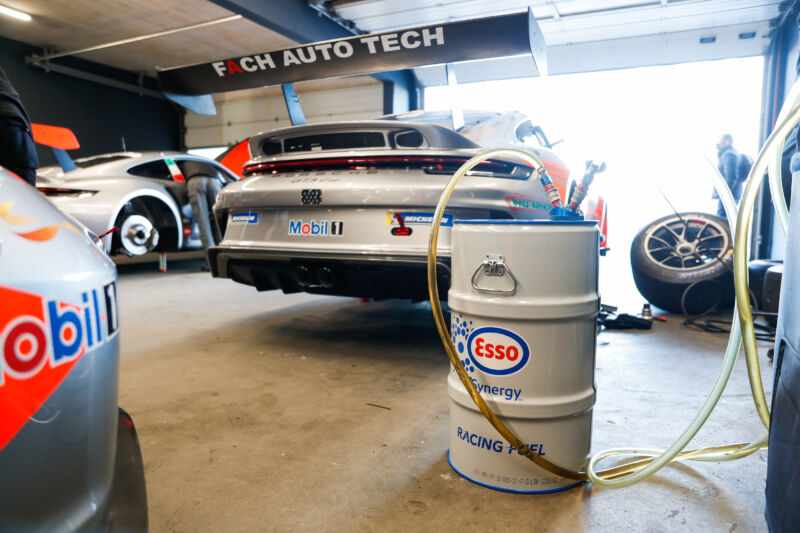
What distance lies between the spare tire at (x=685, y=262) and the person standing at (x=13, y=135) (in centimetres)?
385

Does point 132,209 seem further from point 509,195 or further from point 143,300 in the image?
point 509,195

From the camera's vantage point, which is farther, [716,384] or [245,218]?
[245,218]

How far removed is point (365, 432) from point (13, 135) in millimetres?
1583

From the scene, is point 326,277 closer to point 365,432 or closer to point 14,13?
point 365,432

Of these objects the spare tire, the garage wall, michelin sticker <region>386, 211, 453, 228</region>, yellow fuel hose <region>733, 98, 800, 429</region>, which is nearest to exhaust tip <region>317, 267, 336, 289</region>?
michelin sticker <region>386, 211, 453, 228</region>

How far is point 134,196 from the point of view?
531 cm

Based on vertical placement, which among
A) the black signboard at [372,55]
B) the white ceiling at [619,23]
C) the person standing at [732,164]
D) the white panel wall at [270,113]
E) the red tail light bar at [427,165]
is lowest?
the red tail light bar at [427,165]

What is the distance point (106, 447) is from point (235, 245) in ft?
6.57

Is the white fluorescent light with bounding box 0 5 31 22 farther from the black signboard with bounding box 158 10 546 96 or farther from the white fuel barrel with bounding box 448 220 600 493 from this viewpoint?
the white fuel barrel with bounding box 448 220 600 493

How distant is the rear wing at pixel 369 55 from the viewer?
2158 mm

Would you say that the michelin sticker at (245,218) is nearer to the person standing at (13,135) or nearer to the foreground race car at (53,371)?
the person standing at (13,135)

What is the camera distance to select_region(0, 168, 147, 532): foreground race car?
0.54 metres

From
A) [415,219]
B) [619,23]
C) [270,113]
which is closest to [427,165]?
[415,219]

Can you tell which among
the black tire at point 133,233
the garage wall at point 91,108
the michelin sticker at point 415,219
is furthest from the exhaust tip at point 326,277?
the garage wall at point 91,108
